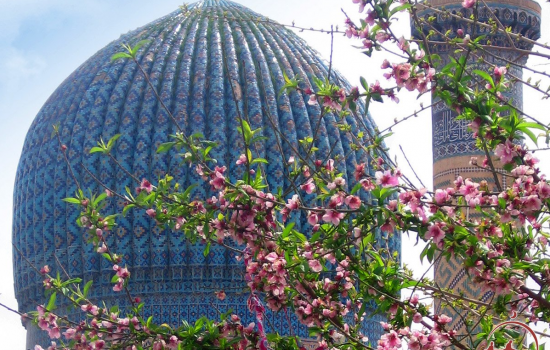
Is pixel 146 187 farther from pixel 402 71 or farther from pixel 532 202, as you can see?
pixel 532 202

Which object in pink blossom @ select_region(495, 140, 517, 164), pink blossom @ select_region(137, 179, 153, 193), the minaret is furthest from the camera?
the minaret

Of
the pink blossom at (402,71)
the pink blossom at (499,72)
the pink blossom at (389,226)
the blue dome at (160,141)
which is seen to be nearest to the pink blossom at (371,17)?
the pink blossom at (402,71)

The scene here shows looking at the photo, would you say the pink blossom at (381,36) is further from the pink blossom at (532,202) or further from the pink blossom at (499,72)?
the pink blossom at (532,202)

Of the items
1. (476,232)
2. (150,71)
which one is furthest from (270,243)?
(150,71)

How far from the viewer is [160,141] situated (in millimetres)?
11867

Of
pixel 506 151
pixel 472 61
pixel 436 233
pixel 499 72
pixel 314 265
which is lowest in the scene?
pixel 314 265

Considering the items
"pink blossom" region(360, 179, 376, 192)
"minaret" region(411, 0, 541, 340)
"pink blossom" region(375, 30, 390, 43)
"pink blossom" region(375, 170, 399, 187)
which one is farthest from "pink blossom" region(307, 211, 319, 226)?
"minaret" region(411, 0, 541, 340)

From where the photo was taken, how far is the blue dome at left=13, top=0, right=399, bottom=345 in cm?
1176

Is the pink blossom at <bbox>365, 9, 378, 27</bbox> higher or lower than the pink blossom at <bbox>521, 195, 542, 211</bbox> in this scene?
higher

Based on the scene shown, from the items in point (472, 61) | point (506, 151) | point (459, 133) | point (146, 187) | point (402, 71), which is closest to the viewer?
point (506, 151)

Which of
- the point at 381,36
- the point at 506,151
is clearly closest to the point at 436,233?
→ the point at 506,151

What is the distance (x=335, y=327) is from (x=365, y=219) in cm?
86

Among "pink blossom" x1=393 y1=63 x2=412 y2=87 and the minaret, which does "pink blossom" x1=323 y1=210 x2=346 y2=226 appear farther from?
the minaret

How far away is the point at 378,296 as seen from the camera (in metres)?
4.64
